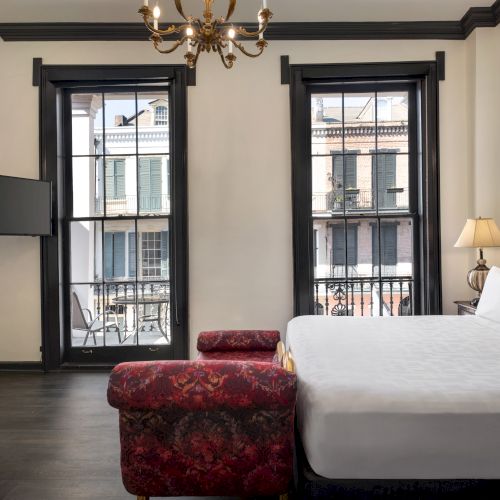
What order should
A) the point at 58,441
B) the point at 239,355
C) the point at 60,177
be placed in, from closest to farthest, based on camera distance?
the point at 58,441 → the point at 239,355 → the point at 60,177

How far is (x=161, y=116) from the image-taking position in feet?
13.8

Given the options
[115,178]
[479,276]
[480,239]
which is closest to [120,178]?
[115,178]

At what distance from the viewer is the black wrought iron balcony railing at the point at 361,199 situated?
4195 millimetres

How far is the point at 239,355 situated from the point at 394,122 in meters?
2.87

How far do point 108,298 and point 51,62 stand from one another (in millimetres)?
2423

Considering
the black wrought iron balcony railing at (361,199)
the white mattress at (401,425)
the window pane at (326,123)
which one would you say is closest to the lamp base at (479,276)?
the black wrought iron balcony railing at (361,199)

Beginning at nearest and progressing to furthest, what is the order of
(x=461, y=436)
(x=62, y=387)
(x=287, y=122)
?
(x=461, y=436), (x=62, y=387), (x=287, y=122)

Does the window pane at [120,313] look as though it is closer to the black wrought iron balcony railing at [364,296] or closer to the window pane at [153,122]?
the window pane at [153,122]

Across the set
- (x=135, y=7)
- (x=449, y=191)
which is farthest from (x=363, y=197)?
(x=135, y=7)

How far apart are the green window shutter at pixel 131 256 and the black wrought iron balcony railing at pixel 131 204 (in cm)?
27

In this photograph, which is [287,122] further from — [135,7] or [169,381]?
[169,381]

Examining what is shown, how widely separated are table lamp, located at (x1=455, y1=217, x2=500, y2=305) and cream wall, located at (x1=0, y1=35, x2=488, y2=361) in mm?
475

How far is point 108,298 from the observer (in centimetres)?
427

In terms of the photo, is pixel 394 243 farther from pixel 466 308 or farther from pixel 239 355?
pixel 239 355
